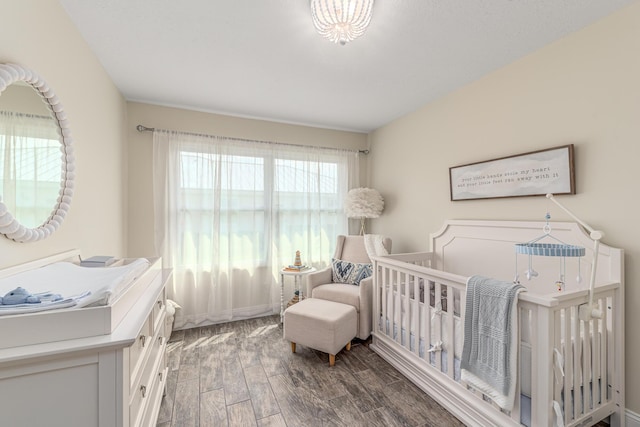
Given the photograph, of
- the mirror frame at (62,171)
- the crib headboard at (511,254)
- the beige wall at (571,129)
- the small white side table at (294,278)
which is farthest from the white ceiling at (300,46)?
the small white side table at (294,278)

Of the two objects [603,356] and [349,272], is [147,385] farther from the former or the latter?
[603,356]

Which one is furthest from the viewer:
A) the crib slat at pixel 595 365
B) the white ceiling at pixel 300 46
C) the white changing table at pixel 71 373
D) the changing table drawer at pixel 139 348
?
the white ceiling at pixel 300 46

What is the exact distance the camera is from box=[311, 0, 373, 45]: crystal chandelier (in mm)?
1354

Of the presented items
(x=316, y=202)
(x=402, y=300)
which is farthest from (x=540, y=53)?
(x=316, y=202)

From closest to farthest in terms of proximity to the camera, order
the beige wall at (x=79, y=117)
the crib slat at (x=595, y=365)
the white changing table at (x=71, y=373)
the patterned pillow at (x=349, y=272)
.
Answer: the white changing table at (x=71, y=373) → the beige wall at (x=79, y=117) → the crib slat at (x=595, y=365) → the patterned pillow at (x=349, y=272)

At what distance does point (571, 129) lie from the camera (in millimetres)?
1769

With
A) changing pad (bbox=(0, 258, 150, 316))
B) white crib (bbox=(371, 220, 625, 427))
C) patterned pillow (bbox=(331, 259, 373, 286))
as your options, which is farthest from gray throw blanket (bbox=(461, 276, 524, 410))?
changing pad (bbox=(0, 258, 150, 316))

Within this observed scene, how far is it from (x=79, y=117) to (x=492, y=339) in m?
2.71

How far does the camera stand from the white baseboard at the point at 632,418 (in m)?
1.48

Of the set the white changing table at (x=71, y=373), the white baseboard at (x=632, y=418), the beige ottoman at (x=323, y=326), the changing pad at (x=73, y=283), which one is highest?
the changing pad at (x=73, y=283)

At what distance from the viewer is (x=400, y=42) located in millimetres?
1822

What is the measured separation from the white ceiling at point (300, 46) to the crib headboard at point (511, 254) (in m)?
1.24

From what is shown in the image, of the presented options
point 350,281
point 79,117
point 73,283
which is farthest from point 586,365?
point 79,117

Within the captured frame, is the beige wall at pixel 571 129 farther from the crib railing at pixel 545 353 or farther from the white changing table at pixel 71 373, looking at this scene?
the white changing table at pixel 71 373
